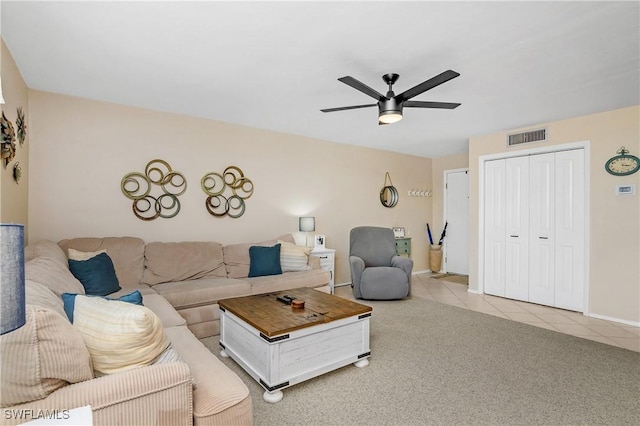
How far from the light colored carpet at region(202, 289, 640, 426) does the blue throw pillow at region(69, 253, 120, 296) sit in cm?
102

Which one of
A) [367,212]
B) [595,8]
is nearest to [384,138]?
[367,212]

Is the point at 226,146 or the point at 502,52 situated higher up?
the point at 502,52

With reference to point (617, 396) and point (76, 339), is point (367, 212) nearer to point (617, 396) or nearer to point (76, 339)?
point (617, 396)

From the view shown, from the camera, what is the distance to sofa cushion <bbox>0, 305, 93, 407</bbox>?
1.06 metres

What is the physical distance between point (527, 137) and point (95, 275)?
5.30 m

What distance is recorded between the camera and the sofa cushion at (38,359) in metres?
1.06

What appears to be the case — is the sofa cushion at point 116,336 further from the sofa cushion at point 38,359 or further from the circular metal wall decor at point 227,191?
the circular metal wall decor at point 227,191

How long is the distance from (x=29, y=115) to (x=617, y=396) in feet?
17.8

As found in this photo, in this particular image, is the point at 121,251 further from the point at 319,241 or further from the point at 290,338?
the point at 319,241

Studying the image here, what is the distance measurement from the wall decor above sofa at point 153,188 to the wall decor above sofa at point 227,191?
0.32 meters

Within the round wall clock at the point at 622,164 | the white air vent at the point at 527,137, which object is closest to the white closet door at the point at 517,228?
the white air vent at the point at 527,137

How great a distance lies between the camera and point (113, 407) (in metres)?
1.22

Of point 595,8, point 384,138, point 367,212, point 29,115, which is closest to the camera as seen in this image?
point 595,8

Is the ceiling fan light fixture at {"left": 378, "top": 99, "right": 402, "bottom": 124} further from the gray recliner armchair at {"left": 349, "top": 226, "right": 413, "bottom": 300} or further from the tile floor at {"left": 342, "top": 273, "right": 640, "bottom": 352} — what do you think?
the tile floor at {"left": 342, "top": 273, "right": 640, "bottom": 352}
